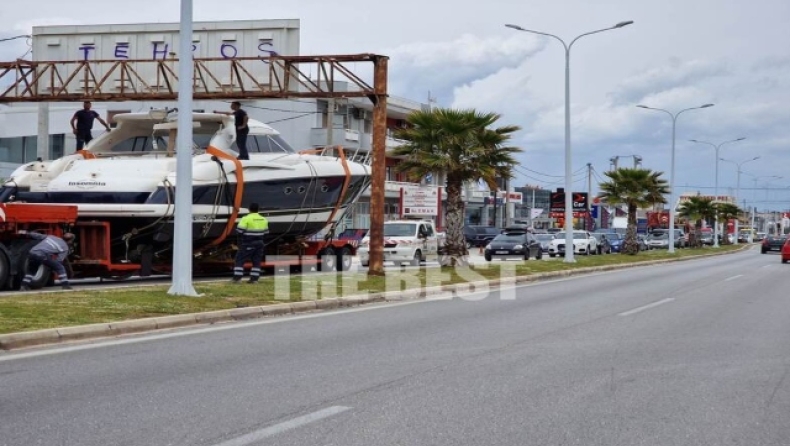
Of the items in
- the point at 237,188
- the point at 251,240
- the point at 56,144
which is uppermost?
the point at 56,144

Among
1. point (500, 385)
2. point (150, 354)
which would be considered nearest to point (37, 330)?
point (150, 354)

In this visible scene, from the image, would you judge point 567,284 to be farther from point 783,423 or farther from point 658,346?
point 783,423

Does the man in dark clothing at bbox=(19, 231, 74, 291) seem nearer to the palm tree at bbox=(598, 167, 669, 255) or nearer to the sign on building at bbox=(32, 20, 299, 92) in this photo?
the sign on building at bbox=(32, 20, 299, 92)

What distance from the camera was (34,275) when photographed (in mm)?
17625

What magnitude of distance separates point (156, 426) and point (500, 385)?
10.8 feet

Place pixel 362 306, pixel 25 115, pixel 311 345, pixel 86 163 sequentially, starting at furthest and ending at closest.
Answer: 1. pixel 25 115
2. pixel 86 163
3. pixel 362 306
4. pixel 311 345

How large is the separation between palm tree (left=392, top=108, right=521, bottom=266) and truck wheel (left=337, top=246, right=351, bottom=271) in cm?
303

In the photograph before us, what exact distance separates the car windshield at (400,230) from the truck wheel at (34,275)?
665 inches

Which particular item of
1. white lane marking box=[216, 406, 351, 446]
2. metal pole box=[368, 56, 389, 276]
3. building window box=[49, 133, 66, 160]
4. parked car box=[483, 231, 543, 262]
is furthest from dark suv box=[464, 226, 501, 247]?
white lane marking box=[216, 406, 351, 446]

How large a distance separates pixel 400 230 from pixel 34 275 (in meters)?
17.4

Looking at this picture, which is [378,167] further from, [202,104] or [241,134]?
[202,104]

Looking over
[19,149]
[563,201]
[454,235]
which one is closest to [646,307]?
[454,235]

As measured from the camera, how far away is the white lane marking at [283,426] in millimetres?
6355

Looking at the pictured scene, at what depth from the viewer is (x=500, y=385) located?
869cm
